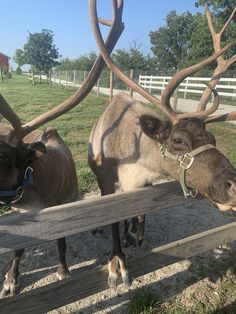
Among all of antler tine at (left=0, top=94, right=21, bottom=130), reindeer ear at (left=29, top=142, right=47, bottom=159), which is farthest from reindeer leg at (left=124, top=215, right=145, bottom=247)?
antler tine at (left=0, top=94, right=21, bottom=130)

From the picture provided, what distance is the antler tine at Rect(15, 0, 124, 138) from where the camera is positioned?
3.19 m

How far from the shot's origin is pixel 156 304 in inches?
Result: 146

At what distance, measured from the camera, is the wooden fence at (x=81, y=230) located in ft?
8.17

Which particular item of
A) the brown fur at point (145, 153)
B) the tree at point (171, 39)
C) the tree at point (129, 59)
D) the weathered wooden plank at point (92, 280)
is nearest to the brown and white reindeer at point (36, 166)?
the brown fur at point (145, 153)

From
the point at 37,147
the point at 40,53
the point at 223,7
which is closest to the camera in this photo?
the point at 37,147

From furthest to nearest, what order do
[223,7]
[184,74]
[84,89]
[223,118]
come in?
[223,7] < [223,118] < [184,74] < [84,89]

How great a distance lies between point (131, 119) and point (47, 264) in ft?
6.54

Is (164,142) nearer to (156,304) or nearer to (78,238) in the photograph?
(156,304)

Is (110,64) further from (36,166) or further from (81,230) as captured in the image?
(81,230)

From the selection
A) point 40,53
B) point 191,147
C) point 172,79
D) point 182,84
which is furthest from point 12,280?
point 40,53

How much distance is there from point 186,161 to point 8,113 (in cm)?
162

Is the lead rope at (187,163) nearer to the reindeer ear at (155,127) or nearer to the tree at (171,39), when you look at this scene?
the reindeer ear at (155,127)

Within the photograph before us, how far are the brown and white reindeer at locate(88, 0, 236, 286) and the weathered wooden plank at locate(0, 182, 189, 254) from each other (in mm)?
296

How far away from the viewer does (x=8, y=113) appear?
3057mm
